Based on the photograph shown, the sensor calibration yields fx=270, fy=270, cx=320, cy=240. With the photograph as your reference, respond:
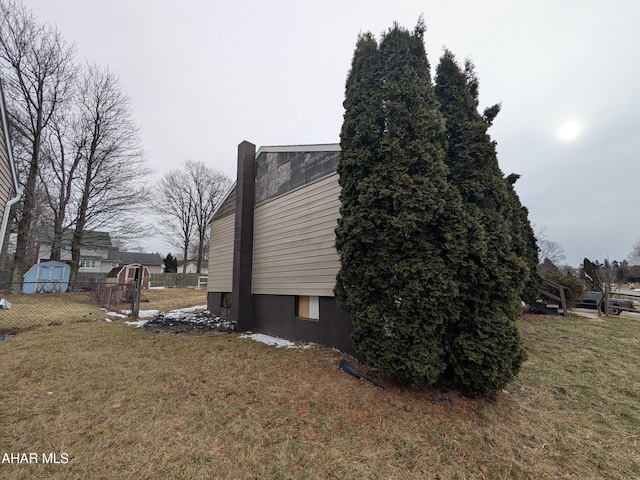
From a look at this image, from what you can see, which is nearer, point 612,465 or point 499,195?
point 612,465

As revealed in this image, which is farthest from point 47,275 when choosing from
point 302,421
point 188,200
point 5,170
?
point 302,421

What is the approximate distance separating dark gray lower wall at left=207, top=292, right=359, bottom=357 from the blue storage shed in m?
15.9

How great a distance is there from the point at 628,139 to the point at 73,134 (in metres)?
27.7

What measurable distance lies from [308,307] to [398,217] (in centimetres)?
353

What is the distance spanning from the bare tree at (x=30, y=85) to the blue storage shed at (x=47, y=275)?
1.16m

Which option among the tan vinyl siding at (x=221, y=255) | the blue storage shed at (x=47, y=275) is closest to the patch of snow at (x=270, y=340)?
the tan vinyl siding at (x=221, y=255)

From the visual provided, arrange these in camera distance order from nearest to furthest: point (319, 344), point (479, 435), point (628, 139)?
1. point (479, 435)
2. point (319, 344)
3. point (628, 139)

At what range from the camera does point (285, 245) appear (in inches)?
260

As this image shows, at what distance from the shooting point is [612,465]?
2.14 meters

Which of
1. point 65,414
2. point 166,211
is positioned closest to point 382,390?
point 65,414

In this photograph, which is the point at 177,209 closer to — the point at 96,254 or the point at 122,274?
the point at 122,274

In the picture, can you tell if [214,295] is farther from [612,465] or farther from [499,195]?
[612,465]

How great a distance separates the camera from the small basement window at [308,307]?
584cm

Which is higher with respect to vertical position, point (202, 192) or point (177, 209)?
point (202, 192)
